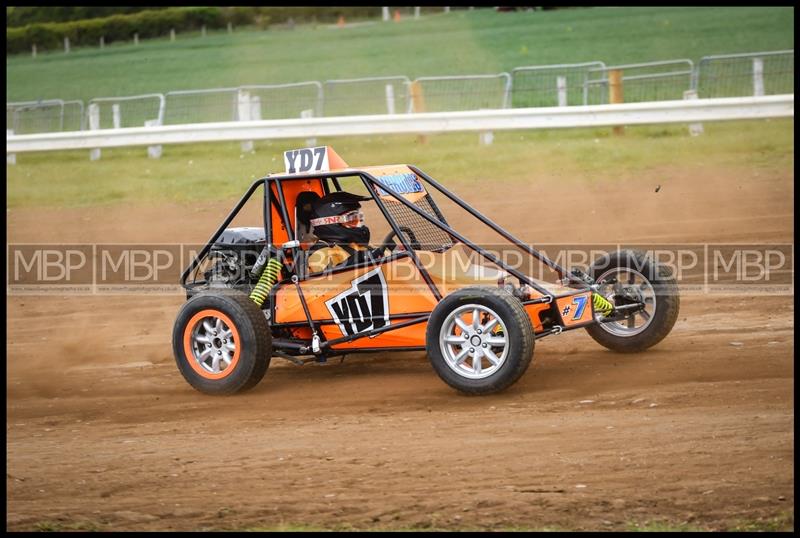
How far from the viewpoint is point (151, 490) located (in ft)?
18.8

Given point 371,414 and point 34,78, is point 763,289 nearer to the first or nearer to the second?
point 371,414

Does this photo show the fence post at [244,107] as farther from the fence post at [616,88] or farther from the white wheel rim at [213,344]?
the white wheel rim at [213,344]

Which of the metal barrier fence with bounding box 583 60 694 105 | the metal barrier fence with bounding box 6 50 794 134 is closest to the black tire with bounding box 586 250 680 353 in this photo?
the metal barrier fence with bounding box 6 50 794 134

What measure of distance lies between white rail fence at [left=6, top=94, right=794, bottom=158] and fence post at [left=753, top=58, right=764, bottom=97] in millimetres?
3422

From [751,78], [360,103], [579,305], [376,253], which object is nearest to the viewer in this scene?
[579,305]

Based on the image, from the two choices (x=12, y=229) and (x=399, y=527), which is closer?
(x=399, y=527)

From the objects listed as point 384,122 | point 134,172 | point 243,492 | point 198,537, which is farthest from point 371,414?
point 134,172

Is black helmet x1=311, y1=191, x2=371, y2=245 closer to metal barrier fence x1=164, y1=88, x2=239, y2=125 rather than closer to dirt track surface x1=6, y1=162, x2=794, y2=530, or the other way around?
dirt track surface x1=6, y1=162, x2=794, y2=530

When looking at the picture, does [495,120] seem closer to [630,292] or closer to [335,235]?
[630,292]

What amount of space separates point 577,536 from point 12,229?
12142 millimetres

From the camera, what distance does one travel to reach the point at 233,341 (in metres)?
7.59

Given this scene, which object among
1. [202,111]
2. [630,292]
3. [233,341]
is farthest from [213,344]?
[202,111]

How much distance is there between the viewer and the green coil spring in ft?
25.5

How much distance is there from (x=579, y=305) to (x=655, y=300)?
0.81 meters
